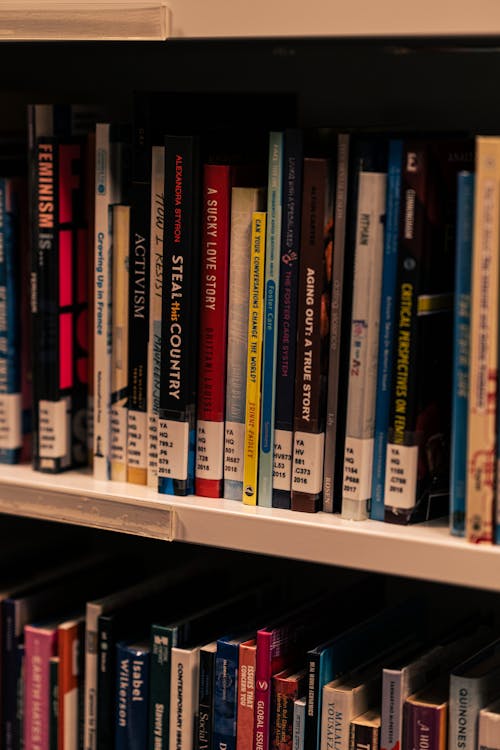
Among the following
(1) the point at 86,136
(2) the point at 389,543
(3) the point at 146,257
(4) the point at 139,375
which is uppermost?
(1) the point at 86,136

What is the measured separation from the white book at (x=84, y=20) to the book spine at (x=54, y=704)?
603 millimetres

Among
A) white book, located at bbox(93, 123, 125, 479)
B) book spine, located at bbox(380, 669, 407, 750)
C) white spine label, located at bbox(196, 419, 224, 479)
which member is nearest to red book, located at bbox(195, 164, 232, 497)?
white spine label, located at bbox(196, 419, 224, 479)

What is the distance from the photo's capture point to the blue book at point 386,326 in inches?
34.3

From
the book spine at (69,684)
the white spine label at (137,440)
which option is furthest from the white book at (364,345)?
the book spine at (69,684)

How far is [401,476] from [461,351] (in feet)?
0.41

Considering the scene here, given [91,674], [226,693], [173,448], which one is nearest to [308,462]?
[173,448]

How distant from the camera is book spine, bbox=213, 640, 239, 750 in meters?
1.00

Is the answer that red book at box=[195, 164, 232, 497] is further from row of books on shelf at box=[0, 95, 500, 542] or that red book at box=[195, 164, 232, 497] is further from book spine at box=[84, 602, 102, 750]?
book spine at box=[84, 602, 102, 750]

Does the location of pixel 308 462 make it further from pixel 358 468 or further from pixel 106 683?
pixel 106 683

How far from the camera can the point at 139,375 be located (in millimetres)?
1027

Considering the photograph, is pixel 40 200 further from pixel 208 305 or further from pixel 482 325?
pixel 482 325

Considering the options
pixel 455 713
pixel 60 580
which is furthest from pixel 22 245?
pixel 455 713

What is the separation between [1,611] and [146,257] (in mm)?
404

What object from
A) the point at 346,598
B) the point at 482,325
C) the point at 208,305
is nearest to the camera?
the point at 482,325
